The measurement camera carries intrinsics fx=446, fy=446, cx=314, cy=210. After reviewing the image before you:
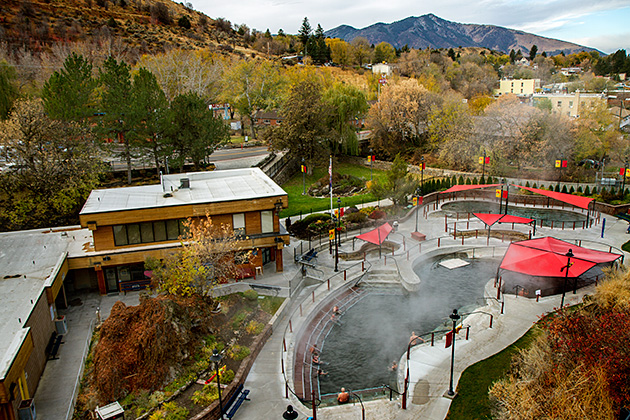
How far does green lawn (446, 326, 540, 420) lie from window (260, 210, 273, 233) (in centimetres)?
1591

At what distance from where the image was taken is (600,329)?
1702 centimetres

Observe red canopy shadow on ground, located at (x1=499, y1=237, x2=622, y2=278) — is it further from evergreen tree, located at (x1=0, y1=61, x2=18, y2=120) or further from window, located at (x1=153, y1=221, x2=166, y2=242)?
evergreen tree, located at (x1=0, y1=61, x2=18, y2=120)

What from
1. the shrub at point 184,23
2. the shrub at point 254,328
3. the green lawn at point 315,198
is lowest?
the shrub at point 254,328

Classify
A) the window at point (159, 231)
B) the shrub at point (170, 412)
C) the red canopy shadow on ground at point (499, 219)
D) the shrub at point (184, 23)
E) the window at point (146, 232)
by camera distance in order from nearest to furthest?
the shrub at point (170, 412) < the window at point (146, 232) < the window at point (159, 231) < the red canopy shadow on ground at point (499, 219) < the shrub at point (184, 23)

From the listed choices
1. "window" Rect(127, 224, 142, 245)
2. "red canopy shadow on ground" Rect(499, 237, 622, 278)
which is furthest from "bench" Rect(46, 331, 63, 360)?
"red canopy shadow on ground" Rect(499, 237, 622, 278)

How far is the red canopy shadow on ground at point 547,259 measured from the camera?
26312 millimetres

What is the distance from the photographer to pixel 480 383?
62.2 feet

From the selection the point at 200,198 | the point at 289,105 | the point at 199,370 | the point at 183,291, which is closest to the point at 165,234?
the point at 200,198

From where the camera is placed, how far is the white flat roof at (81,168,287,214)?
29000 millimetres

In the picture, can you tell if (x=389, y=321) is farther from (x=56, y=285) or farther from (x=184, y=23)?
(x=184, y=23)

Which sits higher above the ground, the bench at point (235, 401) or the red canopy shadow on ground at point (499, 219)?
the red canopy shadow on ground at point (499, 219)

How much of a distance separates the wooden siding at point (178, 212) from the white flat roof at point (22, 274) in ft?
9.91

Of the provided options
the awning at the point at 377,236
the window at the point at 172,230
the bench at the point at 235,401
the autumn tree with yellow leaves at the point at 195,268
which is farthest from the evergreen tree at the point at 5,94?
the bench at the point at 235,401

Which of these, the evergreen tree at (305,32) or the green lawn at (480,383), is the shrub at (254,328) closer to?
the green lawn at (480,383)
